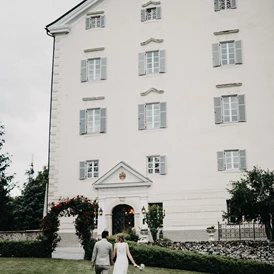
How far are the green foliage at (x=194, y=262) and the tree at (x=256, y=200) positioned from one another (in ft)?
11.8

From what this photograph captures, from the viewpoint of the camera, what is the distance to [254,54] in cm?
2797

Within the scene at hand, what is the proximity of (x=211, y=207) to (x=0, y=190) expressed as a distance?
16459mm

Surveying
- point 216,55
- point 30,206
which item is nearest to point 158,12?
point 216,55

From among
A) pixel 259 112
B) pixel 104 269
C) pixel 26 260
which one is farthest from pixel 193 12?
pixel 104 269

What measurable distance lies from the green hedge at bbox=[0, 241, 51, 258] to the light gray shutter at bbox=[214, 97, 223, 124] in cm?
1165

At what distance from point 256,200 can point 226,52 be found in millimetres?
9949

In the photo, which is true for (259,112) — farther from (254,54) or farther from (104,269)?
(104,269)

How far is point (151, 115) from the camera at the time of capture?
29.3 m

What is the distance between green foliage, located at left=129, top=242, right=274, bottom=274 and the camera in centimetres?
1911

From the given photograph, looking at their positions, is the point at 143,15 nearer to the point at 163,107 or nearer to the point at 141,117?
the point at 163,107

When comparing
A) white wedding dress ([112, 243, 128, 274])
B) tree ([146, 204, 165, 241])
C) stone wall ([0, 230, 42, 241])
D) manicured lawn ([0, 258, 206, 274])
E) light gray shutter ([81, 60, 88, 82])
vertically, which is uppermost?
light gray shutter ([81, 60, 88, 82])

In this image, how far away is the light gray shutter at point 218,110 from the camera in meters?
27.8

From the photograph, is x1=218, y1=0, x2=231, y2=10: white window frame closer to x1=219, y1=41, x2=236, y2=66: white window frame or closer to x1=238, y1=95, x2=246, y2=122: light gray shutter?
x1=219, y1=41, x2=236, y2=66: white window frame

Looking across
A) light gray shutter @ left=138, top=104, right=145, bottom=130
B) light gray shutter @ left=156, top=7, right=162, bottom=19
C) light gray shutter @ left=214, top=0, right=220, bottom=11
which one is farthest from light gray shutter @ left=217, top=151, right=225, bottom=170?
light gray shutter @ left=156, top=7, right=162, bottom=19
